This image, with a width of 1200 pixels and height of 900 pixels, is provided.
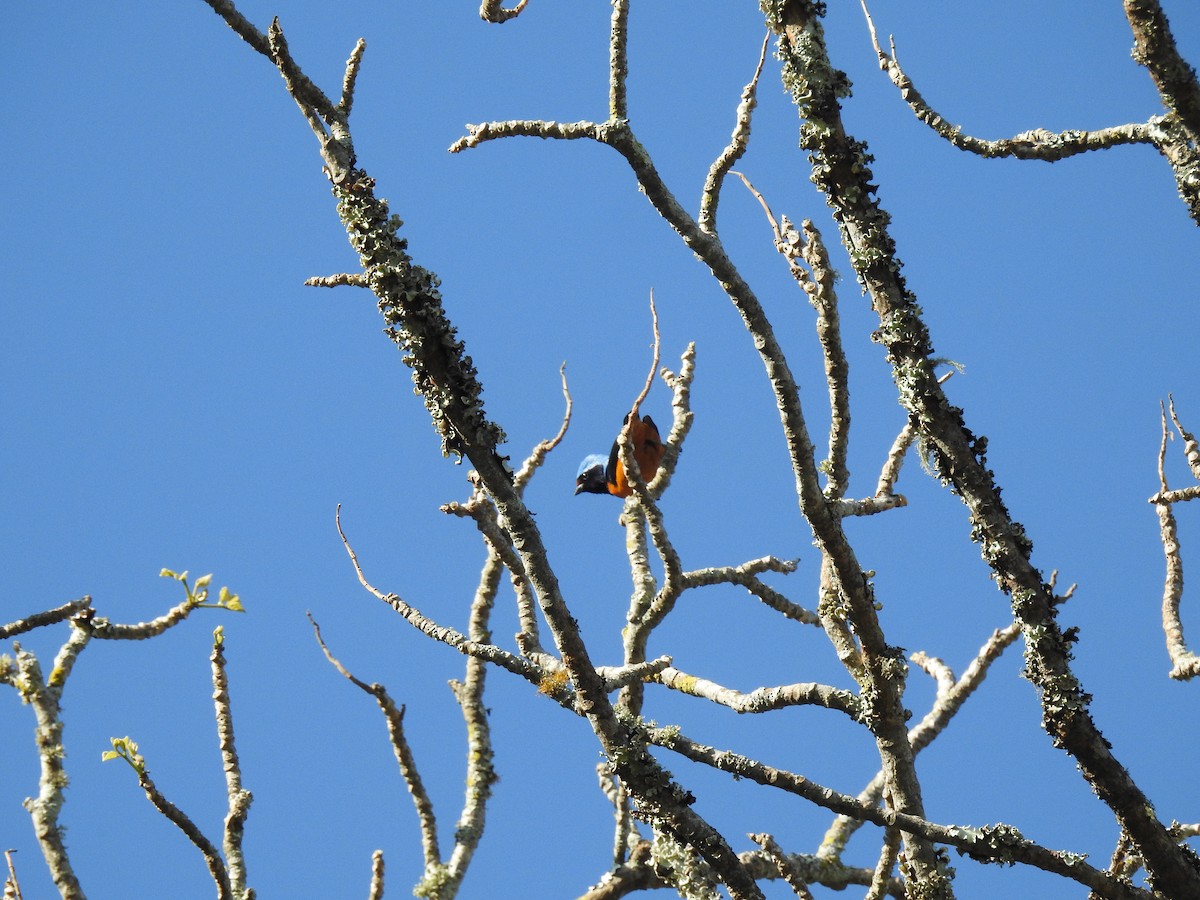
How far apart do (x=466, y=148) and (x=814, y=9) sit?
1396mm

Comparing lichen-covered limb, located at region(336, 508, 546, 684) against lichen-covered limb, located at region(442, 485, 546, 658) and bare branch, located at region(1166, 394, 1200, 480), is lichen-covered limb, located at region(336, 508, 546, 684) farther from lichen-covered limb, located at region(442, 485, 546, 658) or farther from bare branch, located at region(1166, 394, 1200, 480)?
bare branch, located at region(1166, 394, 1200, 480)

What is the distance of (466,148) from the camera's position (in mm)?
4777

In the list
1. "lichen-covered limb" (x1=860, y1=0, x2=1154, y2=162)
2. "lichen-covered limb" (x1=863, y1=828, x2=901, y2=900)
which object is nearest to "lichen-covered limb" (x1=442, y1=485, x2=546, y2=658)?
"lichen-covered limb" (x1=863, y1=828, x2=901, y2=900)

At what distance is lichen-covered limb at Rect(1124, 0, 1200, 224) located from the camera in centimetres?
421

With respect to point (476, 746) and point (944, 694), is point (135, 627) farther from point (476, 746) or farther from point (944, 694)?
point (944, 694)

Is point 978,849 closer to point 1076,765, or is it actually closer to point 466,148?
point 1076,765

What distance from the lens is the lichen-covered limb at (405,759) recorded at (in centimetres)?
545

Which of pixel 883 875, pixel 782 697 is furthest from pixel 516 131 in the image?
pixel 883 875

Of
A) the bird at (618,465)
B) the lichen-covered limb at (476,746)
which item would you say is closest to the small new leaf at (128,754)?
the lichen-covered limb at (476,746)

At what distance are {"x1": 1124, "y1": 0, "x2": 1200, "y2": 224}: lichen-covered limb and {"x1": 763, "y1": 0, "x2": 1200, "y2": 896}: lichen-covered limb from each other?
1.01 meters

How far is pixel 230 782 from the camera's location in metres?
5.22

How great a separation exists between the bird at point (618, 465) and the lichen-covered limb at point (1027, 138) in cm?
583

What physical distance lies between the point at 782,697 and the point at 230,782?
235 centimetres

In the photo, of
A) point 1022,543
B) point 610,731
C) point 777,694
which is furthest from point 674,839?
point 1022,543
